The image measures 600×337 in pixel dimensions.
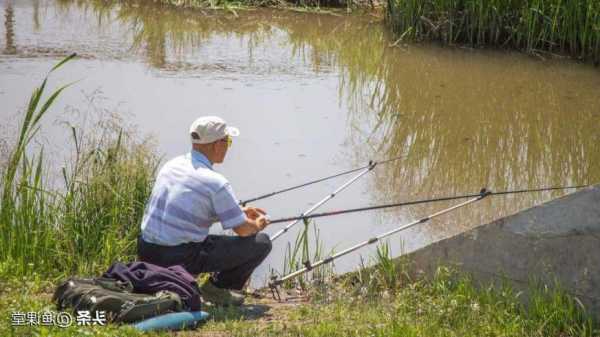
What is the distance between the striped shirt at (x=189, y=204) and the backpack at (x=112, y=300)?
0.45 meters

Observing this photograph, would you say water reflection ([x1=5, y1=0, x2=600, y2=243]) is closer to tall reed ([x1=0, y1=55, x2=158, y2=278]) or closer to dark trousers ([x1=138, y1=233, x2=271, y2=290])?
tall reed ([x1=0, y1=55, x2=158, y2=278])

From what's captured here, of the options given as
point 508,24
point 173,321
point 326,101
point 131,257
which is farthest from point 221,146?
point 508,24

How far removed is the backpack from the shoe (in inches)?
21.1

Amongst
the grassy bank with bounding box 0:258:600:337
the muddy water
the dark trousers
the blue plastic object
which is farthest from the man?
the muddy water

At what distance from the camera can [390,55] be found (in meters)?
12.8

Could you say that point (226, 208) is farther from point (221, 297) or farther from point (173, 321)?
point (173, 321)

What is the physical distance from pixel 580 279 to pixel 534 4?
8.06 metres

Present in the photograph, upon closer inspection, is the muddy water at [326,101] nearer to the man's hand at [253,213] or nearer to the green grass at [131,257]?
the green grass at [131,257]

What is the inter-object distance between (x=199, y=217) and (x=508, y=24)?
902 cm

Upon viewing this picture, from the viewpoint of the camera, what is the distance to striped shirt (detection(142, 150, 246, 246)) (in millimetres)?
4859

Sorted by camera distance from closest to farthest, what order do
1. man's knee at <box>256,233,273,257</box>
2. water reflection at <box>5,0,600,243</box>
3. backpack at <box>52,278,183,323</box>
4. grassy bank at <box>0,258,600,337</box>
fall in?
backpack at <box>52,278,183,323</box>
grassy bank at <box>0,258,600,337</box>
man's knee at <box>256,233,273,257</box>
water reflection at <box>5,0,600,243</box>

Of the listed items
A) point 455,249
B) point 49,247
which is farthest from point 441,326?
point 49,247

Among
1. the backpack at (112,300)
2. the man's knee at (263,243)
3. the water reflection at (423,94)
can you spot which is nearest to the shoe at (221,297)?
the man's knee at (263,243)

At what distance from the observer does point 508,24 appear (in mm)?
13164
